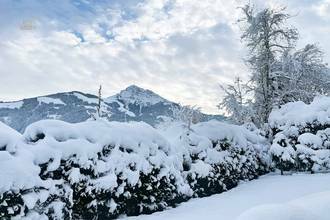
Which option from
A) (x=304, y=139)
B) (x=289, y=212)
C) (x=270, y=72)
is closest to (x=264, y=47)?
(x=270, y=72)

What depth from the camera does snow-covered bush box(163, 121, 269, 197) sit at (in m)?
9.66

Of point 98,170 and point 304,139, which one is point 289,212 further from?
Answer: point 304,139

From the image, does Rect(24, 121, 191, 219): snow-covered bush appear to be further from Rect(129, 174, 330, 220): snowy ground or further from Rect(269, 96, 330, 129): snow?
Rect(269, 96, 330, 129): snow

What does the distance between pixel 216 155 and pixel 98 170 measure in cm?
428

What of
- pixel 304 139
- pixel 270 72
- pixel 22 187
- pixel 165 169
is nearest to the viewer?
pixel 22 187

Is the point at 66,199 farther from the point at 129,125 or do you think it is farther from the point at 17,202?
the point at 129,125

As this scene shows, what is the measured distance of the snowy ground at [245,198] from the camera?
7141mm

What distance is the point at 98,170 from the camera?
6957 millimetres

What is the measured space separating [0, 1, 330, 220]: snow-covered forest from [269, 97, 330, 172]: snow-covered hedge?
31 mm

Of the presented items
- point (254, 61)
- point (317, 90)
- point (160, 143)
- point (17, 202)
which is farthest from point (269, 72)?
point (17, 202)

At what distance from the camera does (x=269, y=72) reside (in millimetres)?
20672

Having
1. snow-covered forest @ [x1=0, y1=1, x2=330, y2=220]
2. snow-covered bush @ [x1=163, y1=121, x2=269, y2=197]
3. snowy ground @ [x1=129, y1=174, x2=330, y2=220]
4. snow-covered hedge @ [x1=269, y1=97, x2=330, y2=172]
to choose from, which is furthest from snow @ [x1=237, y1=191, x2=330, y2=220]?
snow-covered hedge @ [x1=269, y1=97, x2=330, y2=172]

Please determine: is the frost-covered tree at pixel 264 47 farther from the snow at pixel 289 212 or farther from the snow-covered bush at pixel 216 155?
the snow at pixel 289 212

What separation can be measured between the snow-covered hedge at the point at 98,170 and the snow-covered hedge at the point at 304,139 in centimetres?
347
